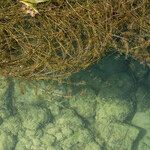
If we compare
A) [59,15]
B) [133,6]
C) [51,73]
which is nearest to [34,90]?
[51,73]

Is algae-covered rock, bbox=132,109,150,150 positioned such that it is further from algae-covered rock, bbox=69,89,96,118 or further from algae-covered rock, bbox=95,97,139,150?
algae-covered rock, bbox=69,89,96,118

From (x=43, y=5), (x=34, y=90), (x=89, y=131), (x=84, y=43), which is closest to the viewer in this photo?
(x=43, y=5)

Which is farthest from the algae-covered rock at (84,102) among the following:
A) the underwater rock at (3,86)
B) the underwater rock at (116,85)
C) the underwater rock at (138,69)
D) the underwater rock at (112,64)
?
the underwater rock at (3,86)

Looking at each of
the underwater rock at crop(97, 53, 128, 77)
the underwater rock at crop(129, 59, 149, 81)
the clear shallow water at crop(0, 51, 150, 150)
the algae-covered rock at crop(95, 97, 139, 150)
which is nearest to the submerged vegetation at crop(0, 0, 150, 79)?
the clear shallow water at crop(0, 51, 150, 150)

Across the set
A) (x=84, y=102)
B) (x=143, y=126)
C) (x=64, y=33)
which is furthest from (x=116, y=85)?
(x=64, y=33)

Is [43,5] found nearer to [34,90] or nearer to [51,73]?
[51,73]

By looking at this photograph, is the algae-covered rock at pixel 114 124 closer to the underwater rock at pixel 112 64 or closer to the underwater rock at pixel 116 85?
the underwater rock at pixel 116 85
